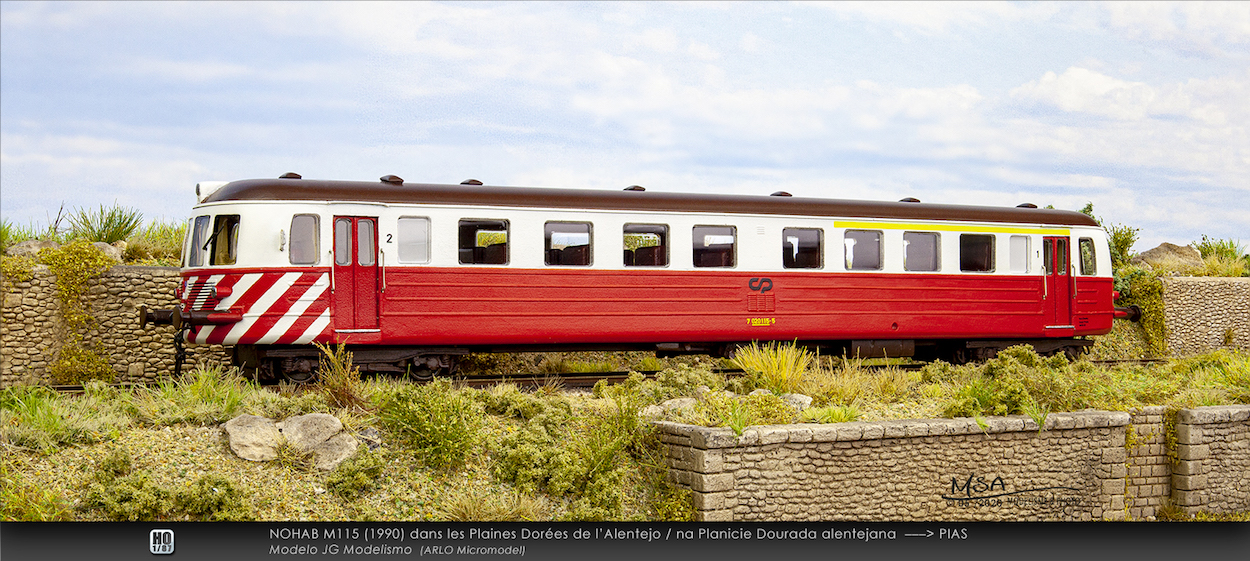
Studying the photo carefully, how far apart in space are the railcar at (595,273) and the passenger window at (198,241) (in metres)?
0.03

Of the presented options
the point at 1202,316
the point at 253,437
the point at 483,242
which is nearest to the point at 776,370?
the point at 483,242

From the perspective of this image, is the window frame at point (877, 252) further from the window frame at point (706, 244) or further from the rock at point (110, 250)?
the rock at point (110, 250)

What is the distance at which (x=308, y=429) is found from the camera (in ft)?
27.7

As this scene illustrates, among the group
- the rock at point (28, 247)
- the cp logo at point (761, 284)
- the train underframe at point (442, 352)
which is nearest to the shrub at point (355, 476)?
the train underframe at point (442, 352)

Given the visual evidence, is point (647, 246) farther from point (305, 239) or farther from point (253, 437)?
point (253, 437)

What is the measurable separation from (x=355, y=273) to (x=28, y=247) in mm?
8450

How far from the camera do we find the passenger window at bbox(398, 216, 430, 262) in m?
11.4

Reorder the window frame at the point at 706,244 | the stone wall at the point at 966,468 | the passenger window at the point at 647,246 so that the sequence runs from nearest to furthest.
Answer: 1. the stone wall at the point at 966,468
2. the passenger window at the point at 647,246
3. the window frame at the point at 706,244

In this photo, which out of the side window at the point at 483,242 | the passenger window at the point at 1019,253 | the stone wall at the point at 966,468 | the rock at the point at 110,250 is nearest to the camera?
the stone wall at the point at 966,468

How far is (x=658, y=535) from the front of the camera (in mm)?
8242

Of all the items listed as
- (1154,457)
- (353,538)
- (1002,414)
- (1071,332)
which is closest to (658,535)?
(353,538)

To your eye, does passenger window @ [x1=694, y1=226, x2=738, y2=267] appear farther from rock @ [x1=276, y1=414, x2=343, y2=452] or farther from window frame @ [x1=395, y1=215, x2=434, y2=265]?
rock @ [x1=276, y1=414, x2=343, y2=452]

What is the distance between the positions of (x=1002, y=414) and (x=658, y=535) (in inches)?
164

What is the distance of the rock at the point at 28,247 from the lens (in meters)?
15.7
